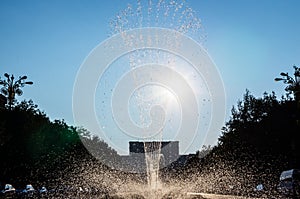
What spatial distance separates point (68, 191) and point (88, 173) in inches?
906

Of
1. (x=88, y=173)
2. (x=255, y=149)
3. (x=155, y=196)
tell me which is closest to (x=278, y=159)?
(x=255, y=149)

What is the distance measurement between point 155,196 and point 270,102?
Result: 38.8m

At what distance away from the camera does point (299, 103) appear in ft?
121

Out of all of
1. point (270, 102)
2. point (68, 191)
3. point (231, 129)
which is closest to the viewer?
point (68, 191)

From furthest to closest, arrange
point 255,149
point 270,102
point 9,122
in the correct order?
1. point 270,102
2. point 255,149
3. point 9,122

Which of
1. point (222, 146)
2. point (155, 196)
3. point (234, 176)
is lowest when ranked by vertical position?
point (155, 196)

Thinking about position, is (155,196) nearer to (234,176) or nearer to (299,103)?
(299,103)

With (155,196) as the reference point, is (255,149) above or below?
above

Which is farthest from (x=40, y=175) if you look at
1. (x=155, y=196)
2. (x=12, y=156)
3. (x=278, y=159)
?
(x=155, y=196)

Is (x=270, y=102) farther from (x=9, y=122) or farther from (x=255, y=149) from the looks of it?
(x=9, y=122)

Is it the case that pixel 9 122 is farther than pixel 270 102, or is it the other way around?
pixel 270 102

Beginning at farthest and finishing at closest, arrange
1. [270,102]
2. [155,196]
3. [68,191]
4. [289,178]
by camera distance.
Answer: [270,102] → [289,178] → [68,191] → [155,196]

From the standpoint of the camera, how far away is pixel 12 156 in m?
49.0

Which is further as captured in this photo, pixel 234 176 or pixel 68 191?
pixel 234 176
